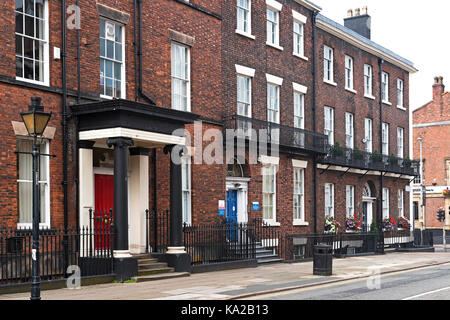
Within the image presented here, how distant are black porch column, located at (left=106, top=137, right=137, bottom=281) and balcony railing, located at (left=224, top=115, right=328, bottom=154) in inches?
266

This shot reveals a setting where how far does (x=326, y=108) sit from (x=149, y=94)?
13.1 meters

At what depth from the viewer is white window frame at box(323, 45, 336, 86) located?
29839mm

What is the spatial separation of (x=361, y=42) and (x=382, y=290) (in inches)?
779

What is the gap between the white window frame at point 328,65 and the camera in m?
29.8

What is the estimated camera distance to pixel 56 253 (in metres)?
15.7

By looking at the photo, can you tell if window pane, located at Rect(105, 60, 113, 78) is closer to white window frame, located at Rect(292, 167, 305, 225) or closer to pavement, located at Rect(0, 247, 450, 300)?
pavement, located at Rect(0, 247, 450, 300)

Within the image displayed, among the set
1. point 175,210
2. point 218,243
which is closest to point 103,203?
point 175,210

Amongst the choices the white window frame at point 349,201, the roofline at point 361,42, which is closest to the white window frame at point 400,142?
the roofline at point 361,42

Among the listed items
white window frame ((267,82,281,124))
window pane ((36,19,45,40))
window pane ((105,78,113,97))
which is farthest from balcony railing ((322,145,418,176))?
window pane ((36,19,45,40))

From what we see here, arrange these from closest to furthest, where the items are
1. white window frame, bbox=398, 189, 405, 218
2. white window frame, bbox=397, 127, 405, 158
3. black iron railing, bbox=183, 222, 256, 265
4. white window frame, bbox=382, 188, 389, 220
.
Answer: black iron railing, bbox=183, 222, 256, 265 → white window frame, bbox=382, 188, 389, 220 → white window frame, bbox=398, 189, 405, 218 → white window frame, bbox=397, 127, 405, 158

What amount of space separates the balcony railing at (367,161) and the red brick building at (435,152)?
19.3 metres

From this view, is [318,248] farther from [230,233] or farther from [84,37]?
[84,37]

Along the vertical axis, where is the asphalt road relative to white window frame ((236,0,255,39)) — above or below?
below
